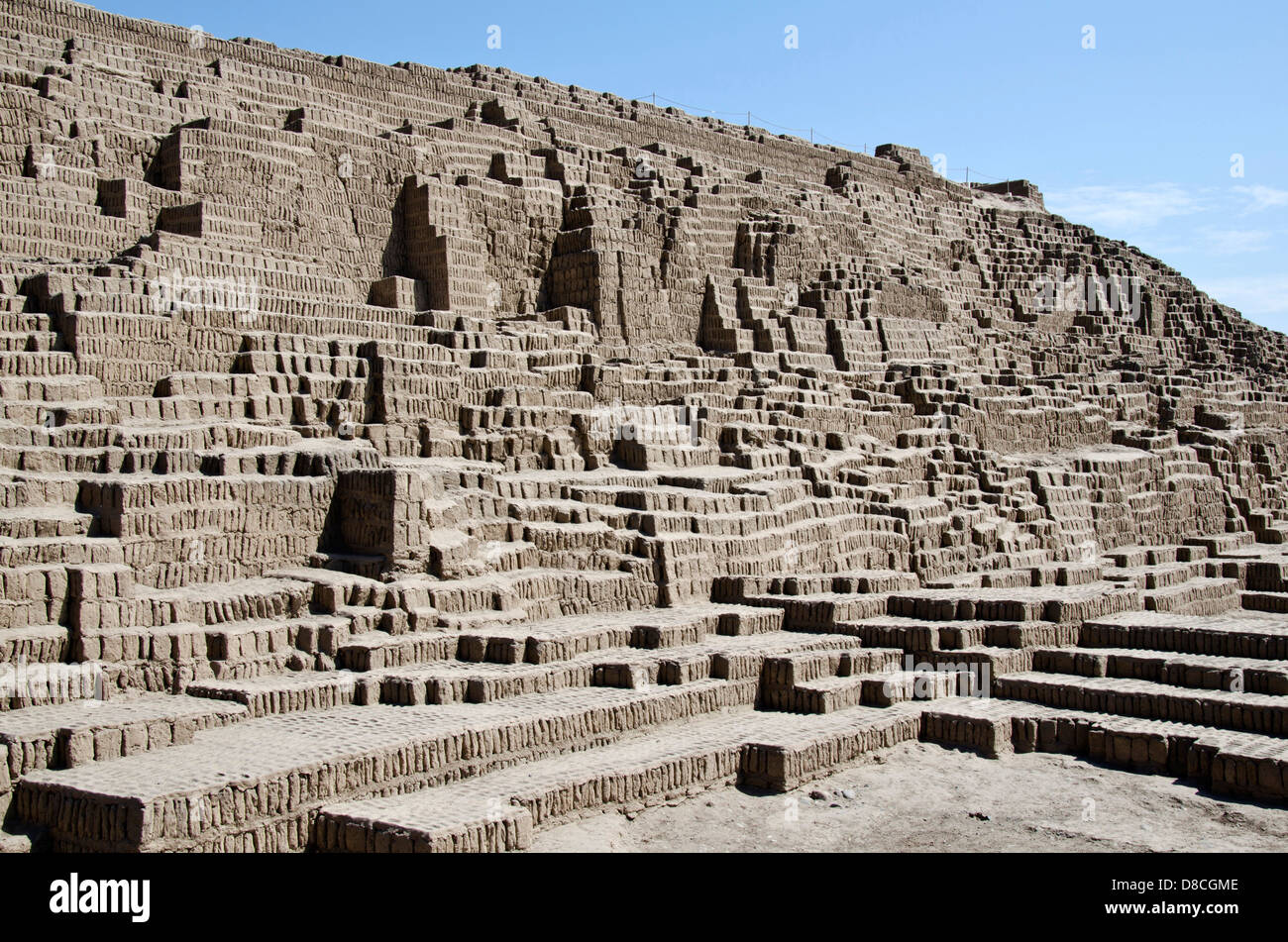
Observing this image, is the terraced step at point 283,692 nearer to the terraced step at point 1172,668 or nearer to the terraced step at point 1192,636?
the terraced step at point 1172,668

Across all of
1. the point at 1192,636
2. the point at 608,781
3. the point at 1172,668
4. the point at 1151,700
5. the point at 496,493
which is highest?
the point at 496,493

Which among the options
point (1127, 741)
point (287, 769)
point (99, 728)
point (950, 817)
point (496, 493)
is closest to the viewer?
point (287, 769)

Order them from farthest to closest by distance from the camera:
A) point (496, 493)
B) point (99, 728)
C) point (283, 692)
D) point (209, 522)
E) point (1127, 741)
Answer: point (496, 493) → point (209, 522) → point (1127, 741) → point (283, 692) → point (99, 728)

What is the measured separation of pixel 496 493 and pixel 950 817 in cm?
745

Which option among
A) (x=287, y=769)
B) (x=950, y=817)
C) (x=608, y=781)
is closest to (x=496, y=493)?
(x=608, y=781)

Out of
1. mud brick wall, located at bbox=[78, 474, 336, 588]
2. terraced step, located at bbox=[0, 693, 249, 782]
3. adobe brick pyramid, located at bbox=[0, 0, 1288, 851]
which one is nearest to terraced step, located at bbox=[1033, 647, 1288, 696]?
adobe brick pyramid, located at bbox=[0, 0, 1288, 851]

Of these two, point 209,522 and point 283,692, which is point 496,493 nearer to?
point 209,522

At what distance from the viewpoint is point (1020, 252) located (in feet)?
130

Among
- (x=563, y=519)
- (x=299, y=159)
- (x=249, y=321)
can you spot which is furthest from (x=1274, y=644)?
(x=299, y=159)

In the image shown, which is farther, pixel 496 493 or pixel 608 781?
pixel 496 493

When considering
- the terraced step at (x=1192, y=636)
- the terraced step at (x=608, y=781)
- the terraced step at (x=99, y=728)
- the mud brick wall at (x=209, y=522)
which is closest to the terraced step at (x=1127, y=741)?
the terraced step at (x=608, y=781)

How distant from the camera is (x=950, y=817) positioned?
12148 mm

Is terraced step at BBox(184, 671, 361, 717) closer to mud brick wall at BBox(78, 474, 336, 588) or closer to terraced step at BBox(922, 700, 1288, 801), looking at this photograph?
mud brick wall at BBox(78, 474, 336, 588)
